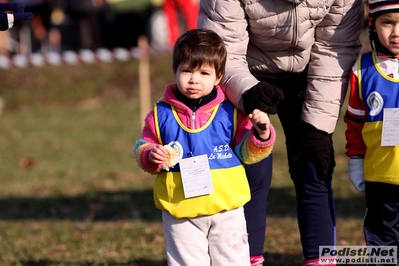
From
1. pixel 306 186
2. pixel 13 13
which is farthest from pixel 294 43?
pixel 13 13

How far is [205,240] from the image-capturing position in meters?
3.90

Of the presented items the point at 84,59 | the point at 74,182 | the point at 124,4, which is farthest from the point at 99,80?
the point at 74,182

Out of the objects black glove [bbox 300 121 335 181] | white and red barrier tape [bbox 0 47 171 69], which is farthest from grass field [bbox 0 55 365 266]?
black glove [bbox 300 121 335 181]

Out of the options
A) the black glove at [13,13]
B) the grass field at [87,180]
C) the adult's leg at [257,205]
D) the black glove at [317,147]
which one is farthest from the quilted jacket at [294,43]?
the grass field at [87,180]

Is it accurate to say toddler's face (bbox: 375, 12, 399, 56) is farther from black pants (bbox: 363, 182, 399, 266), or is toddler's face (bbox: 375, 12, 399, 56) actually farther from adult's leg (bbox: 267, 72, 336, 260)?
black pants (bbox: 363, 182, 399, 266)

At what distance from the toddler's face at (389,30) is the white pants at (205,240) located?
1156mm

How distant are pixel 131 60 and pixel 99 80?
0.82 m

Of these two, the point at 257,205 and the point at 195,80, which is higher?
the point at 195,80

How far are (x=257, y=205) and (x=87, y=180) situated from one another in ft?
18.0

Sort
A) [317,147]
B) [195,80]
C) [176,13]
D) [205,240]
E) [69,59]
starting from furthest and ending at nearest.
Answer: [176,13], [69,59], [317,147], [205,240], [195,80]

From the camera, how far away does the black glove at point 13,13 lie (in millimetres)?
3760

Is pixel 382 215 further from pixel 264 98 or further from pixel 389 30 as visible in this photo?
pixel 264 98

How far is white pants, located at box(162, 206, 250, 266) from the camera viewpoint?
12.6 feet

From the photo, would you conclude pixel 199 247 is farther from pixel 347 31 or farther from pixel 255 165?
pixel 347 31
